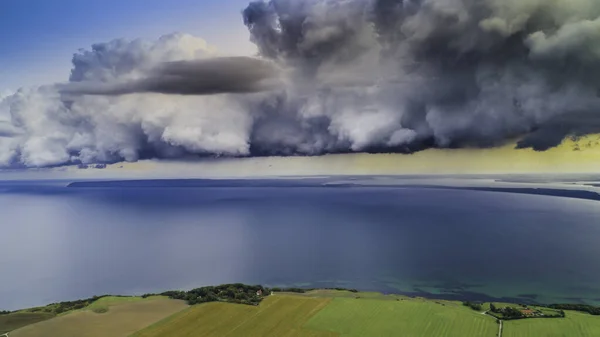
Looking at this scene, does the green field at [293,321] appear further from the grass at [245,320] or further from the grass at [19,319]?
the grass at [19,319]

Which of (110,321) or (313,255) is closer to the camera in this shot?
(110,321)

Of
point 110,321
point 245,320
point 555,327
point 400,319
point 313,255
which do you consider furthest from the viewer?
point 313,255

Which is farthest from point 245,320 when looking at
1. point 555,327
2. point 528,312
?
point 555,327

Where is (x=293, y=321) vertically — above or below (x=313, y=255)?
above

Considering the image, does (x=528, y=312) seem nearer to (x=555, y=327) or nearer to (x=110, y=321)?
(x=555, y=327)

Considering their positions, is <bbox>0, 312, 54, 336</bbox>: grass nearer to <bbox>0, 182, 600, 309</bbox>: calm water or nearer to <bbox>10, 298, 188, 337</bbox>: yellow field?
<bbox>10, 298, 188, 337</bbox>: yellow field

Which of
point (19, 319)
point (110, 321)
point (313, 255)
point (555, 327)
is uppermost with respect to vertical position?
point (555, 327)
